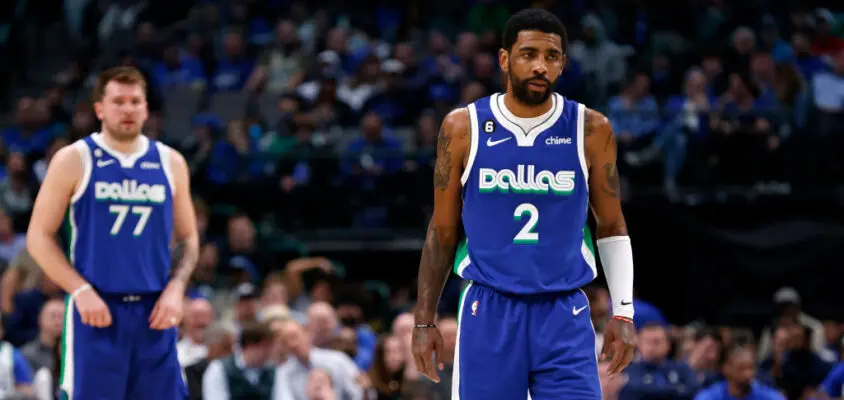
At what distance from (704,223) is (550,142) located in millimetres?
8893

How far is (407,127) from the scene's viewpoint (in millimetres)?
15852

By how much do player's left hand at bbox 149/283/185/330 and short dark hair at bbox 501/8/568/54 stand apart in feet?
7.28

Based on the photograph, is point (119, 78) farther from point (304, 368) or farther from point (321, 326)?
point (321, 326)

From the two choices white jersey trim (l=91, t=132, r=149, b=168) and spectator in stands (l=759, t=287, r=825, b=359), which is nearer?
white jersey trim (l=91, t=132, r=149, b=168)

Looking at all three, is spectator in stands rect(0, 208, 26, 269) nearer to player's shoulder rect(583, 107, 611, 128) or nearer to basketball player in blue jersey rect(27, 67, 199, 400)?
basketball player in blue jersey rect(27, 67, 199, 400)

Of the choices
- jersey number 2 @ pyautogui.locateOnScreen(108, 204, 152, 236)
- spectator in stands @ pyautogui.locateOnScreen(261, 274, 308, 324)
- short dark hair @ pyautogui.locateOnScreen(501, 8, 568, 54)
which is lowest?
spectator in stands @ pyautogui.locateOnScreen(261, 274, 308, 324)

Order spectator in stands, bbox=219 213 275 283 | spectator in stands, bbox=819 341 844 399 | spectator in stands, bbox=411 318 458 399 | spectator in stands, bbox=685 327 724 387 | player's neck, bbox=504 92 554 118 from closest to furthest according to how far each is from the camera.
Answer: player's neck, bbox=504 92 554 118, spectator in stands, bbox=411 318 458 399, spectator in stands, bbox=819 341 844 399, spectator in stands, bbox=685 327 724 387, spectator in stands, bbox=219 213 275 283

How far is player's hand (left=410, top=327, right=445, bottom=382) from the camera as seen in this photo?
5.68m

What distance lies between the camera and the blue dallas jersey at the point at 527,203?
5.57 m

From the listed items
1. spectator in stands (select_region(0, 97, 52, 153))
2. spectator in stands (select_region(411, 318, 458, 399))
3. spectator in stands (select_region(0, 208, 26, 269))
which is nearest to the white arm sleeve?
spectator in stands (select_region(411, 318, 458, 399))

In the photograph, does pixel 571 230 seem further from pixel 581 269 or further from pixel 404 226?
pixel 404 226

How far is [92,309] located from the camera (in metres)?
6.46

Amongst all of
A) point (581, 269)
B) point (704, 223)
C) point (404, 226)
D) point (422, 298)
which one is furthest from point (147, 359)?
point (704, 223)

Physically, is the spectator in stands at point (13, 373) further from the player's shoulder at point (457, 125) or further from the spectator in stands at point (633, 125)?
the spectator in stands at point (633, 125)
